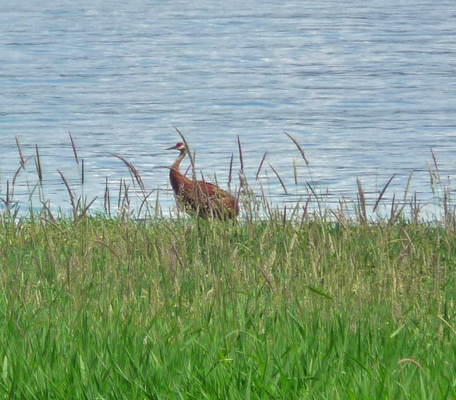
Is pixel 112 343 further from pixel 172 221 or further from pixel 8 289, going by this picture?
pixel 172 221

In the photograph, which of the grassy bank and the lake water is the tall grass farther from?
the lake water

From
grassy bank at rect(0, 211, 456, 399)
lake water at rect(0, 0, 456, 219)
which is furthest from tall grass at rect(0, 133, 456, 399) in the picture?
lake water at rect(0, 0, 456, 219)

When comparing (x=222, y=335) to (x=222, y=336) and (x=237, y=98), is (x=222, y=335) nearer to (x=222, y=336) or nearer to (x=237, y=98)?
(x=222, y=336)

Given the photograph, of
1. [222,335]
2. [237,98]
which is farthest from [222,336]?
[237,98]

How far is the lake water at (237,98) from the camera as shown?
12.8 meters

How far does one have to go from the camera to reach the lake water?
12812 mm

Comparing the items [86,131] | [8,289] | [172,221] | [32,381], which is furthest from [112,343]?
[86,131]

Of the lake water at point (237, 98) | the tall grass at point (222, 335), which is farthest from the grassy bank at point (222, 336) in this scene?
the lake water at point (237, 98)

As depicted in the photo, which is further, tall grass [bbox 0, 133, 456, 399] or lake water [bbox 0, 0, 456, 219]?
lake water [bbox 0, 0, 456, 219]

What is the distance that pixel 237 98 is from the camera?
824 inches

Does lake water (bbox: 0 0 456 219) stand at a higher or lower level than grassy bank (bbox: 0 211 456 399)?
higher

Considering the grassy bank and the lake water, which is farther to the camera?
the lake water

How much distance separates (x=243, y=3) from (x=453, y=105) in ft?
121

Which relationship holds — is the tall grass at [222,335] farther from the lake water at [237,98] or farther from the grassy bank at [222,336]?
the lake water at [237,98]
